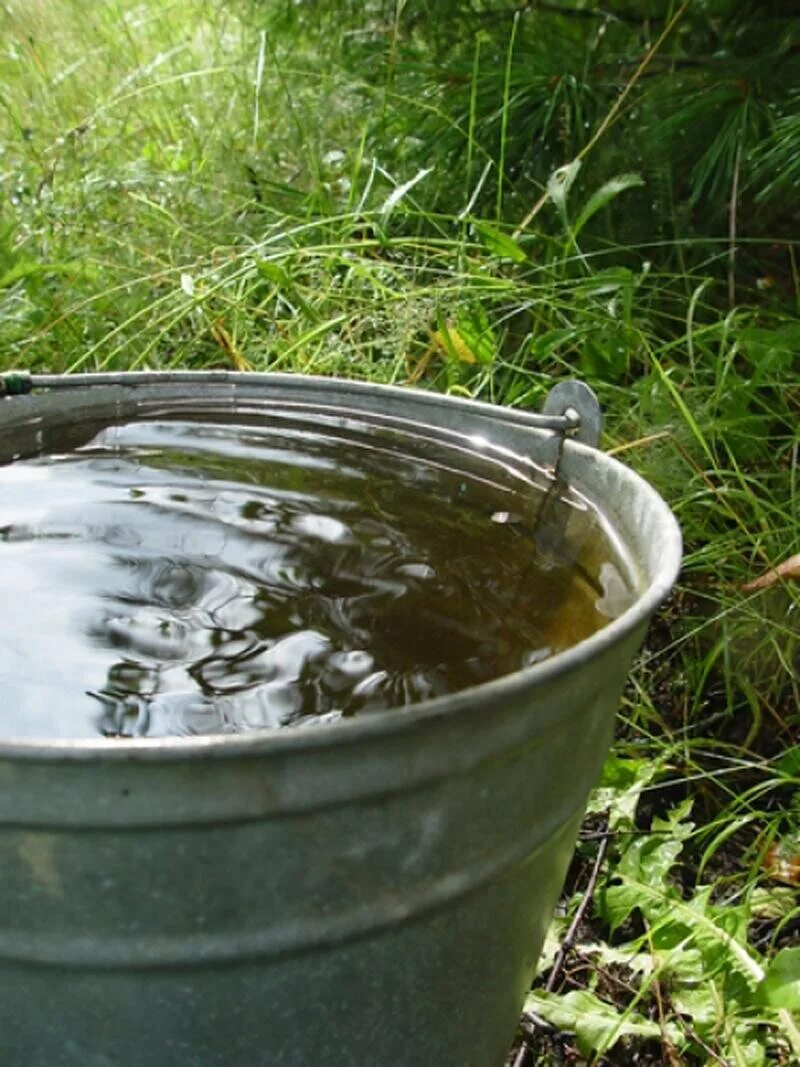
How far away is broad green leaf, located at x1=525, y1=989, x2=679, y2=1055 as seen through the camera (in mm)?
1415

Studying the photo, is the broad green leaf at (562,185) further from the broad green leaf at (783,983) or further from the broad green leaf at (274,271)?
the broad green leaf at (783,983)

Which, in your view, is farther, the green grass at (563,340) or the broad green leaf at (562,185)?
the broad green leaf at (562,185)

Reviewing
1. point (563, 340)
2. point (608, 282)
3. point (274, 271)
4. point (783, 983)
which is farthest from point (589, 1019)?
point (274, 271)

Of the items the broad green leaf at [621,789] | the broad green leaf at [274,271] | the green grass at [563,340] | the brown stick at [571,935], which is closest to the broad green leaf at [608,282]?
the green grass at [563,340]

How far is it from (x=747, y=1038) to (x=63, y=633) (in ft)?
2.99

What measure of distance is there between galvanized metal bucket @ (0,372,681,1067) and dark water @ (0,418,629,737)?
0.62ft

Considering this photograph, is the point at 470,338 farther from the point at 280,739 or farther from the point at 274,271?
the point at 280,739

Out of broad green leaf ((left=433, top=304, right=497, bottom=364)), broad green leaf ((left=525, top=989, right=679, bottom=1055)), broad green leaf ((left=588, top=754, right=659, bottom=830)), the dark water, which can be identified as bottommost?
broad green leaf ((left=525, top=989, right=679, bottom=1055))

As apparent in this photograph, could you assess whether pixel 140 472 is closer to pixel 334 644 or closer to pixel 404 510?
pixel 404 510

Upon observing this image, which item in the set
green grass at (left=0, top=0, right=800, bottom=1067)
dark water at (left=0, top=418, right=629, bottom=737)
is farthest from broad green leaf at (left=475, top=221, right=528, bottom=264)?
dark water at (left=0, top=418, right=629, bottom=737)

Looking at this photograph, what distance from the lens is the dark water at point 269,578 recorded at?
1062mm

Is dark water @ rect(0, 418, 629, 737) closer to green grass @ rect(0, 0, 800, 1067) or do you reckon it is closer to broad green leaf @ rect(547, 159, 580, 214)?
green grass @ rect(0, 0, 800, 1067)

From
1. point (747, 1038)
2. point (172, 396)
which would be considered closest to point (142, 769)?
point (747, 1038)

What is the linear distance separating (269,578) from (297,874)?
0.50m
